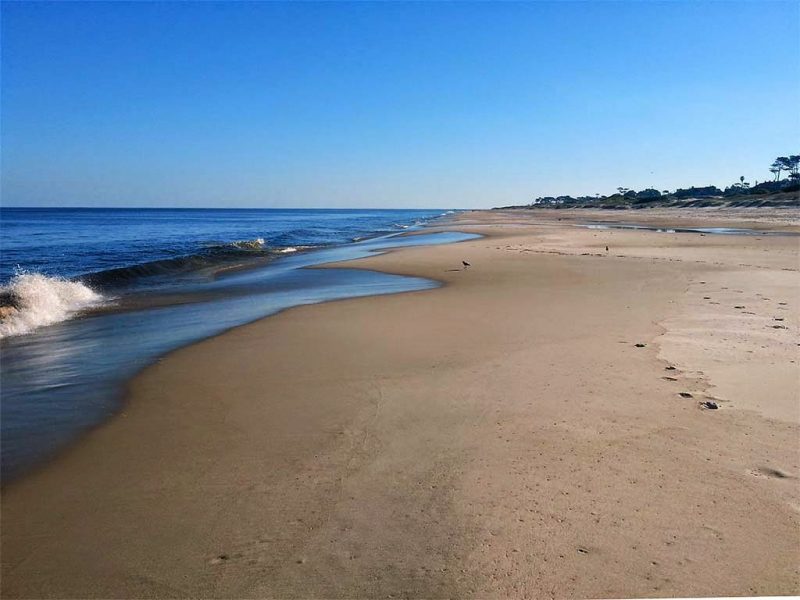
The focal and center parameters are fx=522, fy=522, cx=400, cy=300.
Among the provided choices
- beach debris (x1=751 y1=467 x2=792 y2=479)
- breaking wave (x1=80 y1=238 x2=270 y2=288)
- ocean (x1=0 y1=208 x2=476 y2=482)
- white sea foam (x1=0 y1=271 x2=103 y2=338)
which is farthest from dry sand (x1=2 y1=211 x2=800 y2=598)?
breaking wave (x1=80 y1=238 x2=270 y2=288)

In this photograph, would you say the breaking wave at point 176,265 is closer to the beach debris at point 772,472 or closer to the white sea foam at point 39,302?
the white sea foam at point 39,302

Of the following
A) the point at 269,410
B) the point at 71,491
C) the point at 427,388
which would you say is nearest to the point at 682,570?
the point at 427,388

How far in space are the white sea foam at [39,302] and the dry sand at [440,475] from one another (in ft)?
15.2

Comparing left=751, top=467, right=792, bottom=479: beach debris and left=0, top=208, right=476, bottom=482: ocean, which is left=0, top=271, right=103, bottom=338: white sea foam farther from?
left=751, top=467, right=792, bottom=479: beach debris

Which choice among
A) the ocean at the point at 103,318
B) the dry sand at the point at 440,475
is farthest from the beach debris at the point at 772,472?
the ocean at the point at 103,318

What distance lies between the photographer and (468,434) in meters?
4.48

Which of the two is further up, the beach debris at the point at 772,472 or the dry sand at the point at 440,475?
the beach debris at the point at 772,472

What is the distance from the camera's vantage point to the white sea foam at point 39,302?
9.88 metres

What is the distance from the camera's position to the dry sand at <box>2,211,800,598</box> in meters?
2.86

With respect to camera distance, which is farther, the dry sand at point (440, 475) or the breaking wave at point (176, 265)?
the breaking wave at point (176, 265)

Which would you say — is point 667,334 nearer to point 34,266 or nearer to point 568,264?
point 568,264

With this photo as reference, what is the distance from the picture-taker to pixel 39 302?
11.1 meters

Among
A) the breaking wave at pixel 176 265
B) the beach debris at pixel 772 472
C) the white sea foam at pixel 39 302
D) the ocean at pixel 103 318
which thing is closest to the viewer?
the beach debris at pixel 772 472

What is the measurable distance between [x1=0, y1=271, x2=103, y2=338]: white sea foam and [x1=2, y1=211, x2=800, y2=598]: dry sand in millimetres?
4634
